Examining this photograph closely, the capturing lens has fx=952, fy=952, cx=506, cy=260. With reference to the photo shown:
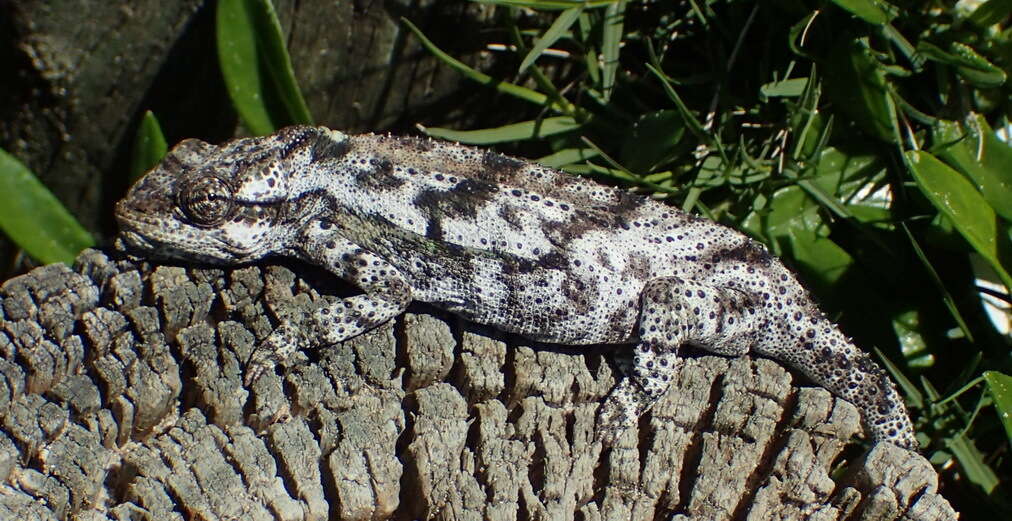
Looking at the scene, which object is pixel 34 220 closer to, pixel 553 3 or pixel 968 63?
pixel 553 3

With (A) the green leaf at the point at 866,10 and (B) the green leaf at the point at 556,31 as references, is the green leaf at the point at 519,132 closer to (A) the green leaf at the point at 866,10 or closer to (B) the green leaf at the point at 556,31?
(B) the green leaf at the point at 556,31

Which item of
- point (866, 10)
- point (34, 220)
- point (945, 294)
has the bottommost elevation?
point (34, 220)

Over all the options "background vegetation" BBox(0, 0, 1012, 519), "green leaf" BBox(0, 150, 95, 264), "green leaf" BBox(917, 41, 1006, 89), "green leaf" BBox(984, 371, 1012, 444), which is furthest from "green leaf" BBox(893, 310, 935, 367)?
"green leaf" BBox(0, 150, 95, 264)

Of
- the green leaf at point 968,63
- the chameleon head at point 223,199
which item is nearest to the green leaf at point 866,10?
the green leaf at point 968,63

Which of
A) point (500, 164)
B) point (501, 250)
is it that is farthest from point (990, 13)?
point (501, 250)

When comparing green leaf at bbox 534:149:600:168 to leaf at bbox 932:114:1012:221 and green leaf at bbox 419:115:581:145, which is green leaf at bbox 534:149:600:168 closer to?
green leaf at bbox 419:115:581:145

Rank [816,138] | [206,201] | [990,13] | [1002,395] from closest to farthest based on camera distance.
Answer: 1. [1002,395]
2. [206,201]
3. [990,13]
4. [816,138]
